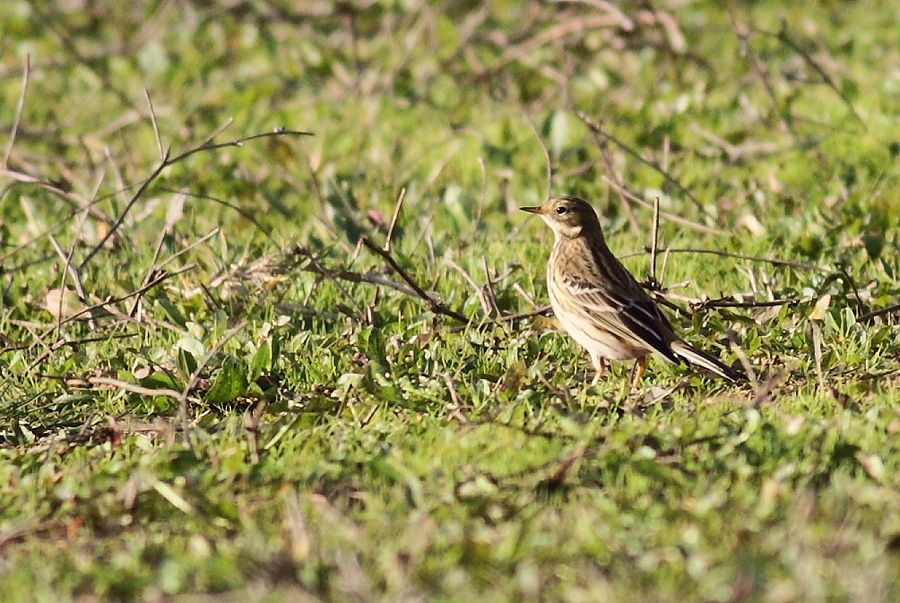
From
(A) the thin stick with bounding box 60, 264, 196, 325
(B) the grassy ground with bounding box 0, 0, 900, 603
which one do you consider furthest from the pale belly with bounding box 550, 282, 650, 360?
(A) the thin stick with bounding box 60, 264, 196, 325

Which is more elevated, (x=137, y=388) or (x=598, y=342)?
(x=137, y=388)

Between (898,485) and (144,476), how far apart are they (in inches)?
94.8

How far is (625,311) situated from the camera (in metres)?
6.71

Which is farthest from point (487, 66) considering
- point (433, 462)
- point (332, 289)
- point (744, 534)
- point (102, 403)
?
point (744, 534)

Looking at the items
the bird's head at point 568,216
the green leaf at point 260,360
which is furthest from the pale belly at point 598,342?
the green leaf at point 260,360

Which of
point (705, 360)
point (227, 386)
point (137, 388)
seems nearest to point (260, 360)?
point (227, 386)

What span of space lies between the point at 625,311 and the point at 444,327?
851 mm

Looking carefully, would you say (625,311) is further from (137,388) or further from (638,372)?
(137,388)

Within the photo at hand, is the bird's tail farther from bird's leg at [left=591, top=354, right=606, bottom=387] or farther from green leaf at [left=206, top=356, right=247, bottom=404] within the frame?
green leaf at [left=206, top=356, right=247, bottom=404]

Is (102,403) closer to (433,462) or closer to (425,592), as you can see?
(433,462)

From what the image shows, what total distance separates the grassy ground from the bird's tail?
A: 7 cm

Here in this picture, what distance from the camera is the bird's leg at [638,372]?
650cm

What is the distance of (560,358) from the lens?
6969mm

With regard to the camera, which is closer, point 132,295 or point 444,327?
point 132,295
